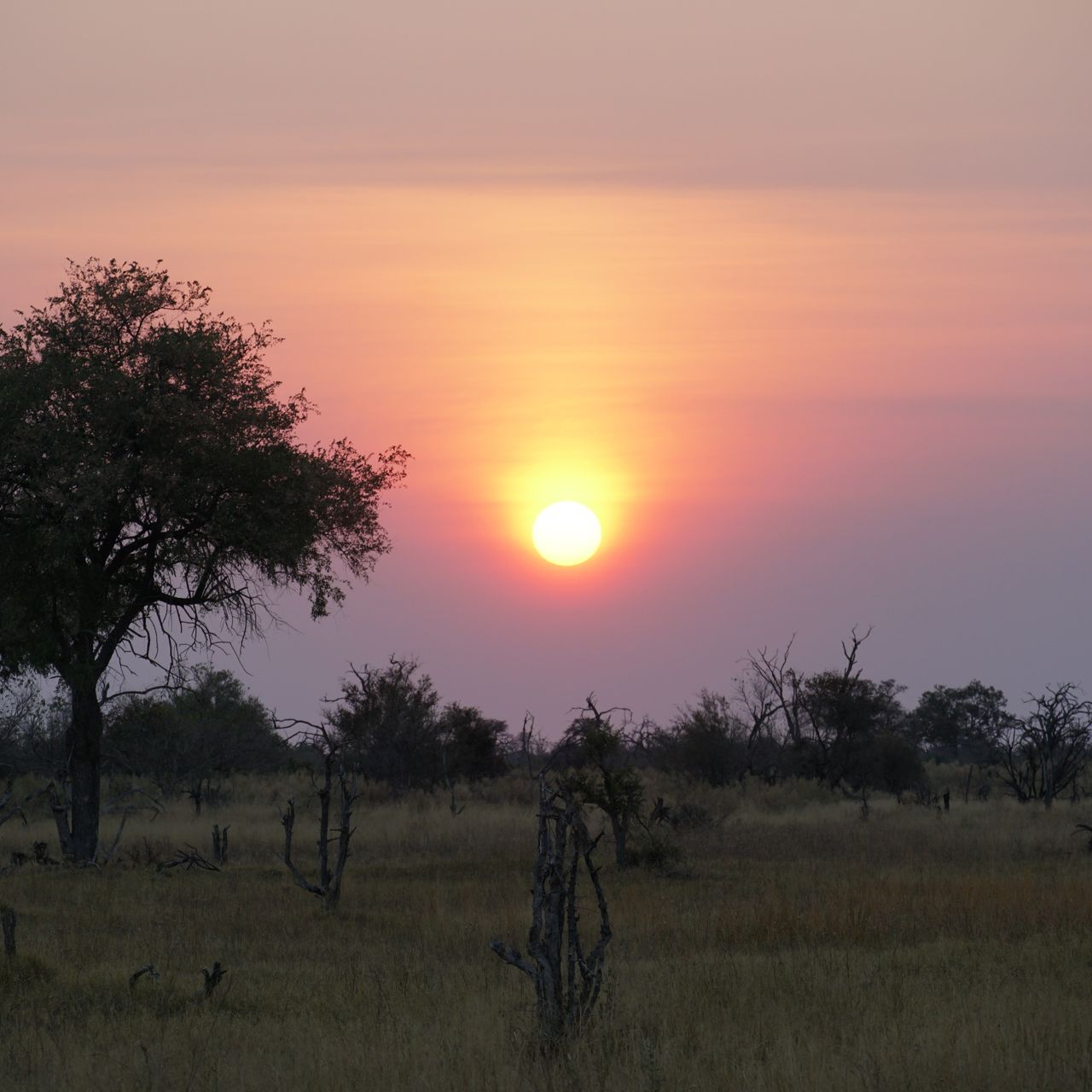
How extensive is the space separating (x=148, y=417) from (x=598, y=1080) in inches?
869

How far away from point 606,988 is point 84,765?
21.6m

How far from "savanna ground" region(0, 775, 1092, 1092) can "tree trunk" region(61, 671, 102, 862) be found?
2.50m

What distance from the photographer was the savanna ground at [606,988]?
10.1 m

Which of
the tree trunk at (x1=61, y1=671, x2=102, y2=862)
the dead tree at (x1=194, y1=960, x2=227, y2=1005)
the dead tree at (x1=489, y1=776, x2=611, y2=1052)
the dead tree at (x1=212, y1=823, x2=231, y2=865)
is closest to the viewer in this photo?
the dead tree at (x1=489, y1=776, x2=611, y2=1052)

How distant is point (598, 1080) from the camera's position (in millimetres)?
9695

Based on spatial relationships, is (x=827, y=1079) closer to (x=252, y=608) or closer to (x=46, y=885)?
(x=46, y=885)

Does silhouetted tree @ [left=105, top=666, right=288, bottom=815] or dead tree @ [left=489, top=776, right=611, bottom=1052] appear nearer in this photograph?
dead tree @ [left=489, top=776, right=611, bottom=1052]

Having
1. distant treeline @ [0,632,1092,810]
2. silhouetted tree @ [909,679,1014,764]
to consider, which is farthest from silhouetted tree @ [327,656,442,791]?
silhouetted tree @ [909,679,1014,764]

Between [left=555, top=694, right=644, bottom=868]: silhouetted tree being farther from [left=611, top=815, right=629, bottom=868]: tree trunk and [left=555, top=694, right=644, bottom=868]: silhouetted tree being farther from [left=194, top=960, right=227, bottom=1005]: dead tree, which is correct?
[left=194, top=960, right=227, bottom=1005]: dead tree

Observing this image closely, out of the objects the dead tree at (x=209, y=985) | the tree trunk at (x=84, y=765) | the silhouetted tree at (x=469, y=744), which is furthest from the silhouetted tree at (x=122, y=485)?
the silhouetted tree at (x=469, y=744)

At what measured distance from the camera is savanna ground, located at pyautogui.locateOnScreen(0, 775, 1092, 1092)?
1008cm

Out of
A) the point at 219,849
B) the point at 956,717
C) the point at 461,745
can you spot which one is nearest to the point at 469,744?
the point at 461,745

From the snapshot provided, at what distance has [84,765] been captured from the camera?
101 feet

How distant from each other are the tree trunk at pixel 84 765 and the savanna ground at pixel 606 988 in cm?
250
